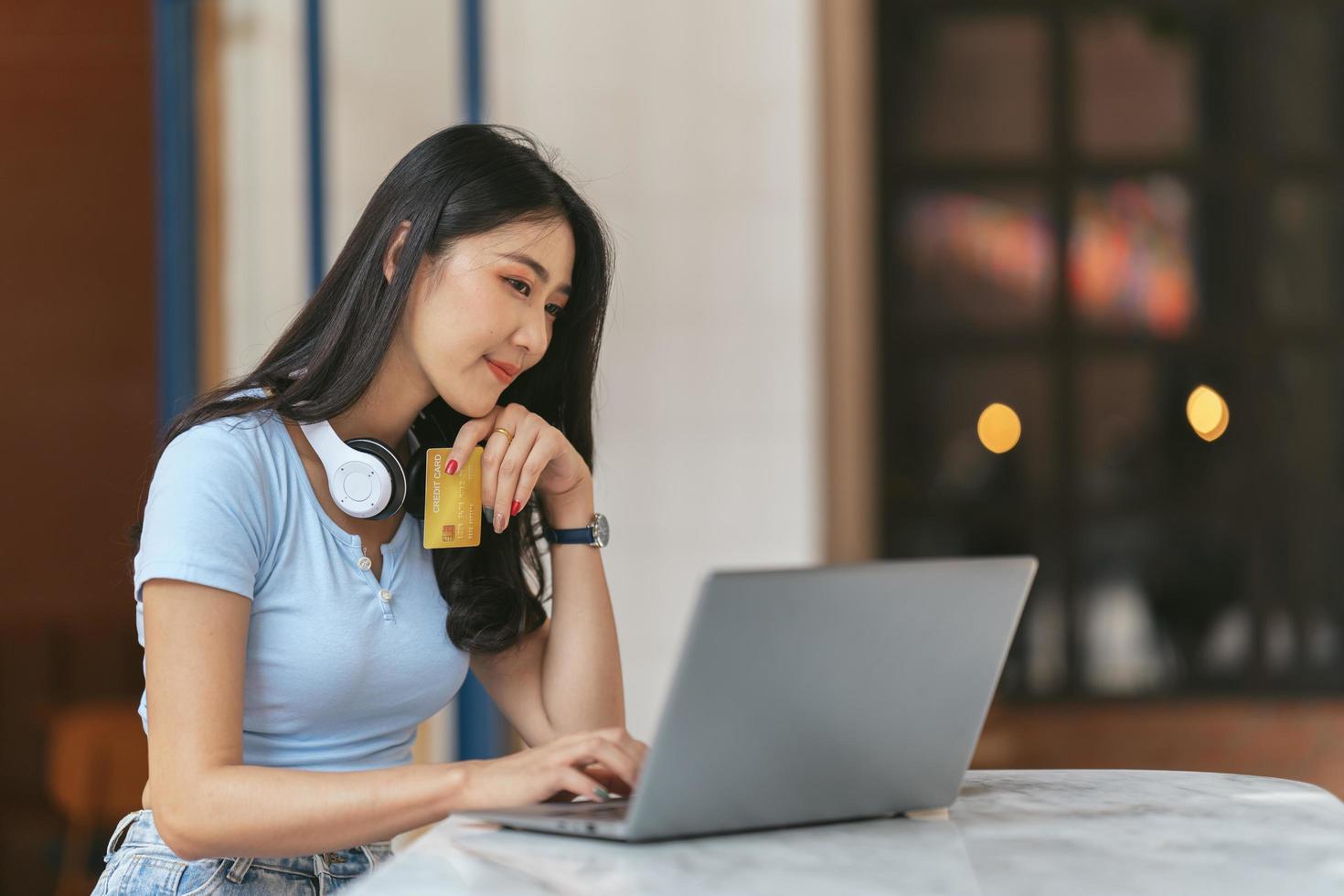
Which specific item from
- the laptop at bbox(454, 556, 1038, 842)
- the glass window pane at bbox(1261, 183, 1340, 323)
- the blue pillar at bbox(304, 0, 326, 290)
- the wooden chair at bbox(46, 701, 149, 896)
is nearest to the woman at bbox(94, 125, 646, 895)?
the laptop at bbox(454, 556, 1038, 842)

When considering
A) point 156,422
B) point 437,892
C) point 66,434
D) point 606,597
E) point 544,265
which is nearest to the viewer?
point 437,892

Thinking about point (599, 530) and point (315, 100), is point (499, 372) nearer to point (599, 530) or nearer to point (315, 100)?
point (599, 530)

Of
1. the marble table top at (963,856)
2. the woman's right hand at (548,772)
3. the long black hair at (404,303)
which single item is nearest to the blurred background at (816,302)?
the long black hair at (404,303)

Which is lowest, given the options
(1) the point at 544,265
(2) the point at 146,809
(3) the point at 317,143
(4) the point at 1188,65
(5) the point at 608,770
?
(2) the point at 146,809

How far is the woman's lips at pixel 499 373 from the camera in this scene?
145 centimetres

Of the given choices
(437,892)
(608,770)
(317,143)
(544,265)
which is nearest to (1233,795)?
(608,770)

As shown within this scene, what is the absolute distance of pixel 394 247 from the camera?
55.9 inches

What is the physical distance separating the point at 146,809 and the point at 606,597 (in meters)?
0.50

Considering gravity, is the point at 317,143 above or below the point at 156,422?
above

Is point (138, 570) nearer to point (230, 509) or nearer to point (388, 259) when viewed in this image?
point (230, 509)

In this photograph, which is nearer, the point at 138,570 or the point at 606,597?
the point at 138,570

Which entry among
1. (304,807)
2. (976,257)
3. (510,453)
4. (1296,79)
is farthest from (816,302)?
(304,807)

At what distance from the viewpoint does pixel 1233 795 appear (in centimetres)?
113

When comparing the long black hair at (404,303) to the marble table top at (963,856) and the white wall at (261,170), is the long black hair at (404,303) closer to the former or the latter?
the marble table top at (963,856)
